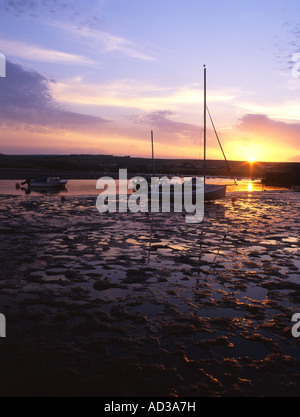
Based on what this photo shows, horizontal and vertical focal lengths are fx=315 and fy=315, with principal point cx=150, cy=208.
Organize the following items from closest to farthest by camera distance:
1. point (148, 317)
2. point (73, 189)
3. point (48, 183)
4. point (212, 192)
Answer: point (148, 317)
point (212, 192)
point (73, 189)
point (48, 183)

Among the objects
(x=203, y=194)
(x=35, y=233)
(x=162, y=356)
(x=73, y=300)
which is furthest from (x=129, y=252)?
(x=203, y=194)

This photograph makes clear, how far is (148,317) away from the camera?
6.30m

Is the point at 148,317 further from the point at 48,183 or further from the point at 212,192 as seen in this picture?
the point at 48,183

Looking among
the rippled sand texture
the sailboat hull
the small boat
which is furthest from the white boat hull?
the rippled sand texture

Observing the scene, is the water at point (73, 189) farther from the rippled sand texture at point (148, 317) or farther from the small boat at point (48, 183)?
the rippled sand texture at point (148, 317)

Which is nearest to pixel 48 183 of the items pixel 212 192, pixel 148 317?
pixel 212 192

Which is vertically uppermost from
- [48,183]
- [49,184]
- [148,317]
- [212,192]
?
[48,183]

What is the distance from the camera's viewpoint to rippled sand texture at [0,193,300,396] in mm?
4391

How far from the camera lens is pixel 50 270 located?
29.8 feet

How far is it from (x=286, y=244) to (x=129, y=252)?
656 centimetres

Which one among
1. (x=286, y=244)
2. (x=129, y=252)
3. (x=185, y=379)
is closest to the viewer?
(x=185, y=379)

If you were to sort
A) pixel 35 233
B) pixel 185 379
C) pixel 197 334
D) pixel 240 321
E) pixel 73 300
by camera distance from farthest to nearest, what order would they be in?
pixel 35 233
pixel 73 300
pixel 240 321
pixel 197 334
pixel 185 379

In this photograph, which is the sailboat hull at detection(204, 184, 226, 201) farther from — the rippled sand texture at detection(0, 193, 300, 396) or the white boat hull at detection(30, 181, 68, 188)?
the white boat hull at detection(30, 181, 68, 188)
